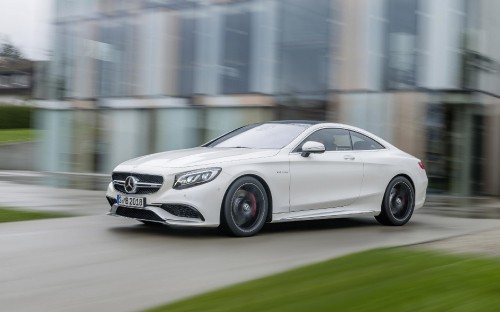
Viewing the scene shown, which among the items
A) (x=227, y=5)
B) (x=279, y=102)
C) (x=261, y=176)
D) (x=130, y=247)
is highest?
(x=227, y=5)

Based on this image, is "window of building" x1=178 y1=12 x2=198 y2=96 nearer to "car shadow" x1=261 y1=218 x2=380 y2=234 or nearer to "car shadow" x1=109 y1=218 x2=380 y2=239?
"car shadow" x1=261 y1=218 x2=380 y2=234

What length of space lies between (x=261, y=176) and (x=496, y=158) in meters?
11.8

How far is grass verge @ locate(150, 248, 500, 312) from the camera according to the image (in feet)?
15.6

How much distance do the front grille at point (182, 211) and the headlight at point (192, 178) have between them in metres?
0.21

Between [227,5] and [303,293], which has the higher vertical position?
[227,5]

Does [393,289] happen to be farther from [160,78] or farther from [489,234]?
[160,78]

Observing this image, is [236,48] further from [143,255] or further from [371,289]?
[371,289]

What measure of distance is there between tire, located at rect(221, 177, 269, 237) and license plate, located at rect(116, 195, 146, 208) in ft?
2.89

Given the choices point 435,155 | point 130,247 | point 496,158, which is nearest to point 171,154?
point 130,247

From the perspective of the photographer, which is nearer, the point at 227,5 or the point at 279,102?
the point at 279,102

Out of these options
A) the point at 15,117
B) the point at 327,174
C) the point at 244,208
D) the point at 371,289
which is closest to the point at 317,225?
the point at 327,174

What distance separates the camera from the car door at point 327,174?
9148 millimetres

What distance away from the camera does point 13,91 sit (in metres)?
76.1

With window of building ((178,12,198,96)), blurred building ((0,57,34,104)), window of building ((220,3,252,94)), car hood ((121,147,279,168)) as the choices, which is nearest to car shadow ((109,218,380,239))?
car hood ((121,147,279,168))
